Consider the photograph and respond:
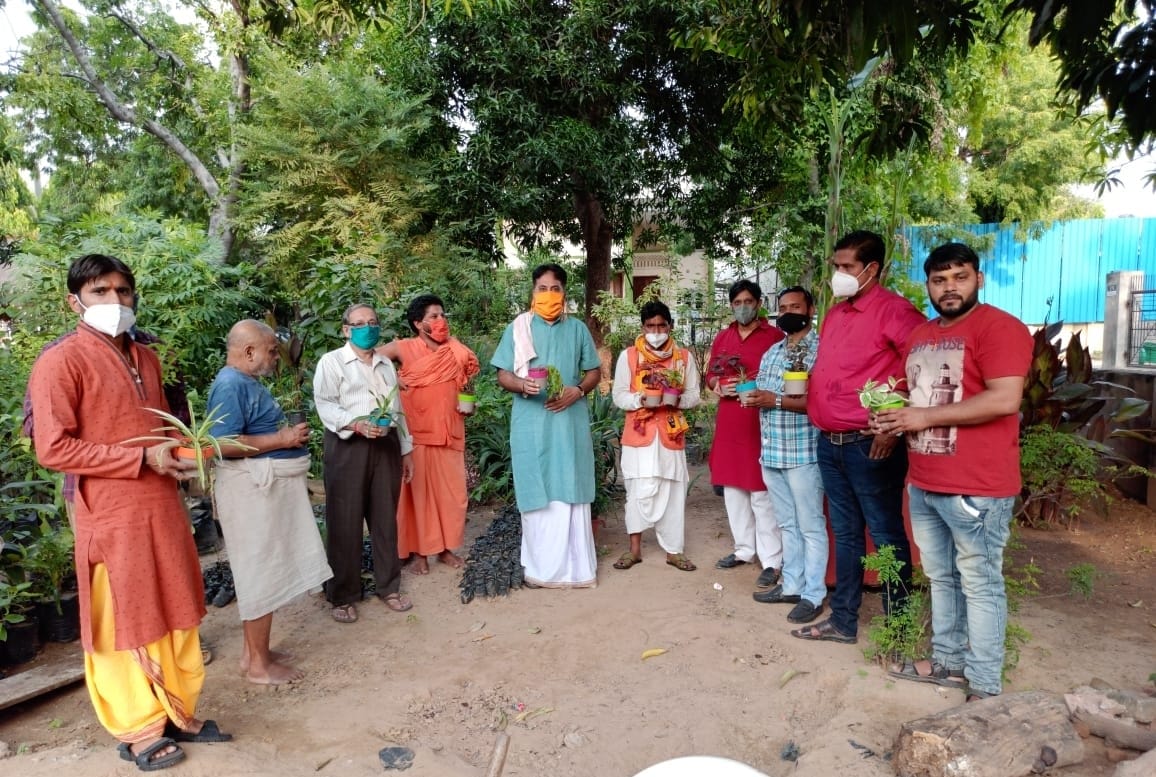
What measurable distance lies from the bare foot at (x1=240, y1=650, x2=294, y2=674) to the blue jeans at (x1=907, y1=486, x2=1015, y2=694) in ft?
10.4

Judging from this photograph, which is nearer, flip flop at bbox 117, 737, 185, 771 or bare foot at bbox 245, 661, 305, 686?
flip flop at bbox 117, 737, 185, 771

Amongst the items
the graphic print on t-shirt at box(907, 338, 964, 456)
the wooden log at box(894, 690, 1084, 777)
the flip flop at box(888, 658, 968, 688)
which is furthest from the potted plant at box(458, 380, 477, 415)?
the wooden log at box(894, 690, 1084, 777)

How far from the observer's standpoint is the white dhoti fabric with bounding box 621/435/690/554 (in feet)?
16.1

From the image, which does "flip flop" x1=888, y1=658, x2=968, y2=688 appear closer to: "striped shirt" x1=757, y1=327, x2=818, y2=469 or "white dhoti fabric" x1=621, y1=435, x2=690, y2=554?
"striped shirt" x1=757, y1=327, x2=818, y2=469

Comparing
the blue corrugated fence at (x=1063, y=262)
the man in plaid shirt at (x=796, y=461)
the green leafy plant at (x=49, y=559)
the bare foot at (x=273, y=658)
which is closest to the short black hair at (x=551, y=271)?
the man in plaid shirt at (x=796, y=461)

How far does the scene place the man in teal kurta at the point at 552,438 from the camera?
4707 millimetres

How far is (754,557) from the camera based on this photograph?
5152 mm

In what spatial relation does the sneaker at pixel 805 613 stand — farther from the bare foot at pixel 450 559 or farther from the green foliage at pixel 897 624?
the bare foot at pixel 450 559

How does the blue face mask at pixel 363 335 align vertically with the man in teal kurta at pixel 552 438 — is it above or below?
above

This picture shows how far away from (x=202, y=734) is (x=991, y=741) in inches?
117

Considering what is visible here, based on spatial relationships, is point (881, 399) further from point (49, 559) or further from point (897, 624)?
point (49, 559)

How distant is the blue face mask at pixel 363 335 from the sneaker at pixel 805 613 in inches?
113

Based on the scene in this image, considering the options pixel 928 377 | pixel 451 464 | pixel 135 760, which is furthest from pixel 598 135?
pixel 135 760

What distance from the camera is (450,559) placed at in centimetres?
524
